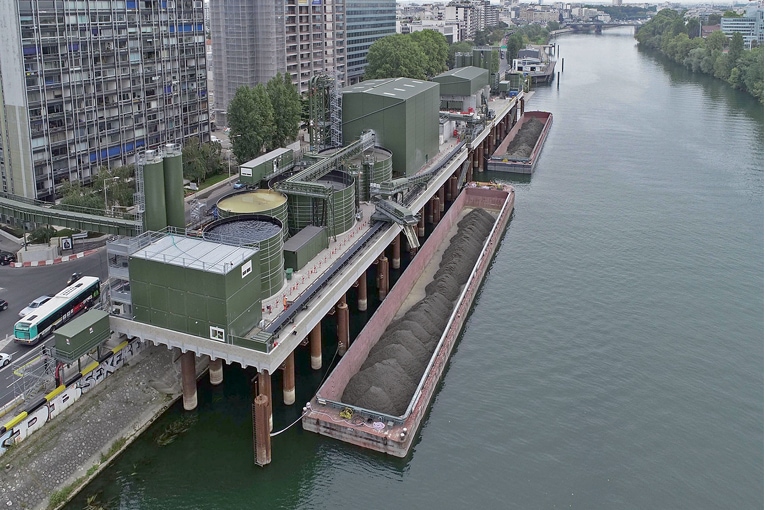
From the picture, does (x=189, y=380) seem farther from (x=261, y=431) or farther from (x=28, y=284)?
(x=28, y=284)

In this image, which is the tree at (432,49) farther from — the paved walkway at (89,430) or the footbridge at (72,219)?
the paved walkway at (89,430)

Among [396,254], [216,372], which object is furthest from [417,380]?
[396,254]

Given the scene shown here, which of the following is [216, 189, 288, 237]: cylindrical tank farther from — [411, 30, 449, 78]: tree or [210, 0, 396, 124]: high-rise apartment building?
[411, 30, 449, 78]: tree

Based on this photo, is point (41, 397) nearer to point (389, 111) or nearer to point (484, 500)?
point (484, 500)

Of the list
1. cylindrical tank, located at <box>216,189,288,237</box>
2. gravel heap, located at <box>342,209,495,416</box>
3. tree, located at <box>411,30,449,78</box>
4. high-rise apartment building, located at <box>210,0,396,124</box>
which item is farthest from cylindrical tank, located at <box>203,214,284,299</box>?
tree, located at <box>411,30,449,78</box>

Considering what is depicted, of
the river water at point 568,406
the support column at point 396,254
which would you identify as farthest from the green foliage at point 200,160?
the river water at point 568,406
